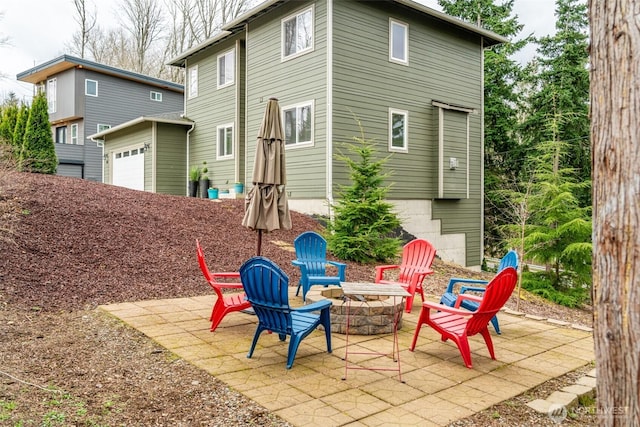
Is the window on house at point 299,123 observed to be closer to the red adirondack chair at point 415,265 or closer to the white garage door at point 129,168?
the red adirondack chair at point 415,265

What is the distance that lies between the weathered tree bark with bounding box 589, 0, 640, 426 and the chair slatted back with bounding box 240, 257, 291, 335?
231 centimetres

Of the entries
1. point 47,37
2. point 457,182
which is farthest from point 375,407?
point 47,37

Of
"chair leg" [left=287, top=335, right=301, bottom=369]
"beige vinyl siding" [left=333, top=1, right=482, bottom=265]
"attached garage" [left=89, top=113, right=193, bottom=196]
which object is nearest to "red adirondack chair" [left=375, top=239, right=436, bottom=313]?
"chair leg" [left=287, top=335, right=301, bottom=369]

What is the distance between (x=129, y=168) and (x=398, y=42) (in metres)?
12.4

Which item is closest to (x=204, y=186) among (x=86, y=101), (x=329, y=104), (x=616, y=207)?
(x=329, y=104)

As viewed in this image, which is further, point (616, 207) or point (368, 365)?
point (368, 365)

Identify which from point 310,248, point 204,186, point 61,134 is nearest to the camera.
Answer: point 310,248

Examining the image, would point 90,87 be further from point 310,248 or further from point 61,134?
point 310,248

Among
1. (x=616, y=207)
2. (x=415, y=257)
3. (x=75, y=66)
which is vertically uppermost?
(x=75, y=66)

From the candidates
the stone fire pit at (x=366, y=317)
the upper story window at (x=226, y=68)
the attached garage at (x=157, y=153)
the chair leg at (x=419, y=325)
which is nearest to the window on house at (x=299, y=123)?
the upper story window at (x=226, y=68)

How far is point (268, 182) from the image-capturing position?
5488 millimetres

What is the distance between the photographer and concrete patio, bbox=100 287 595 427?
10.2ft

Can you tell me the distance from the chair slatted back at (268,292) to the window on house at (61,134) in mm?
25291

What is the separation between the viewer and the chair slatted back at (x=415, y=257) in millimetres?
6062
